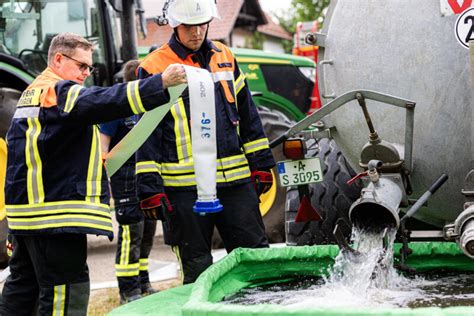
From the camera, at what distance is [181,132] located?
14.6 ft

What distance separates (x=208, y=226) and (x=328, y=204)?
800mm

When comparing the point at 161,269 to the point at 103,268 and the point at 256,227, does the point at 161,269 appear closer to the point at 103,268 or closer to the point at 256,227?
the point at 103,268

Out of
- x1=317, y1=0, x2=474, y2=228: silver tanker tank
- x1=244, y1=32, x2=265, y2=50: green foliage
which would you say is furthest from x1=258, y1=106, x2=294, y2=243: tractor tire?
x1=244, y1=32, x2=265, y2=50: green foliage

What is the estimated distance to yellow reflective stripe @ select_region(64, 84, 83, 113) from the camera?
154 inches

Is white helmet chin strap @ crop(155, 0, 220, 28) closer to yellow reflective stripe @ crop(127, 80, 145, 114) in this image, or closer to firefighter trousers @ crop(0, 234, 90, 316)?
yellow reflective stripe @ crop(127, 80, 145, 114)

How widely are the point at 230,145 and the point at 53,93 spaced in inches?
38.0

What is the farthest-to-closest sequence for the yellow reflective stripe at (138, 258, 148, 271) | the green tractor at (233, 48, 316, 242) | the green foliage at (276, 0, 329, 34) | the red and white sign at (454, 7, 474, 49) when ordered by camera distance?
the green foliage at (276, 0, 329, 34) < the green tractor at (233, 48, 316, 242) < the yellow reflective stripe at (138, 258, 148, 271) < the red and white sign at (454, 7, 474, 49)

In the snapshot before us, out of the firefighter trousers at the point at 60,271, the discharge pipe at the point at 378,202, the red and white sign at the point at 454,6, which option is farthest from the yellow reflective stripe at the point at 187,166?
the red and white sign at the point at 454,6

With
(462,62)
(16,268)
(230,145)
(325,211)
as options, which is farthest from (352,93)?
(16,268)

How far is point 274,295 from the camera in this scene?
411 cm

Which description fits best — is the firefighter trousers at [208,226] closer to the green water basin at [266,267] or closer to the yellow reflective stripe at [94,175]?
the green water basin at [266,267]

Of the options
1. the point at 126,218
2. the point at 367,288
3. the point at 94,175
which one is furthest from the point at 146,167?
the point at 126,218

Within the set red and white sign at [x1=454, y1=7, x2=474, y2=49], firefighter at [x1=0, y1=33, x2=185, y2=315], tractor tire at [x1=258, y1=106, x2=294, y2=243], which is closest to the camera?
red and white sign at [x1=454, y1=7, x2=474, y2=49]

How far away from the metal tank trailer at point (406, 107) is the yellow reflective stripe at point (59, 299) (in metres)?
1.27
